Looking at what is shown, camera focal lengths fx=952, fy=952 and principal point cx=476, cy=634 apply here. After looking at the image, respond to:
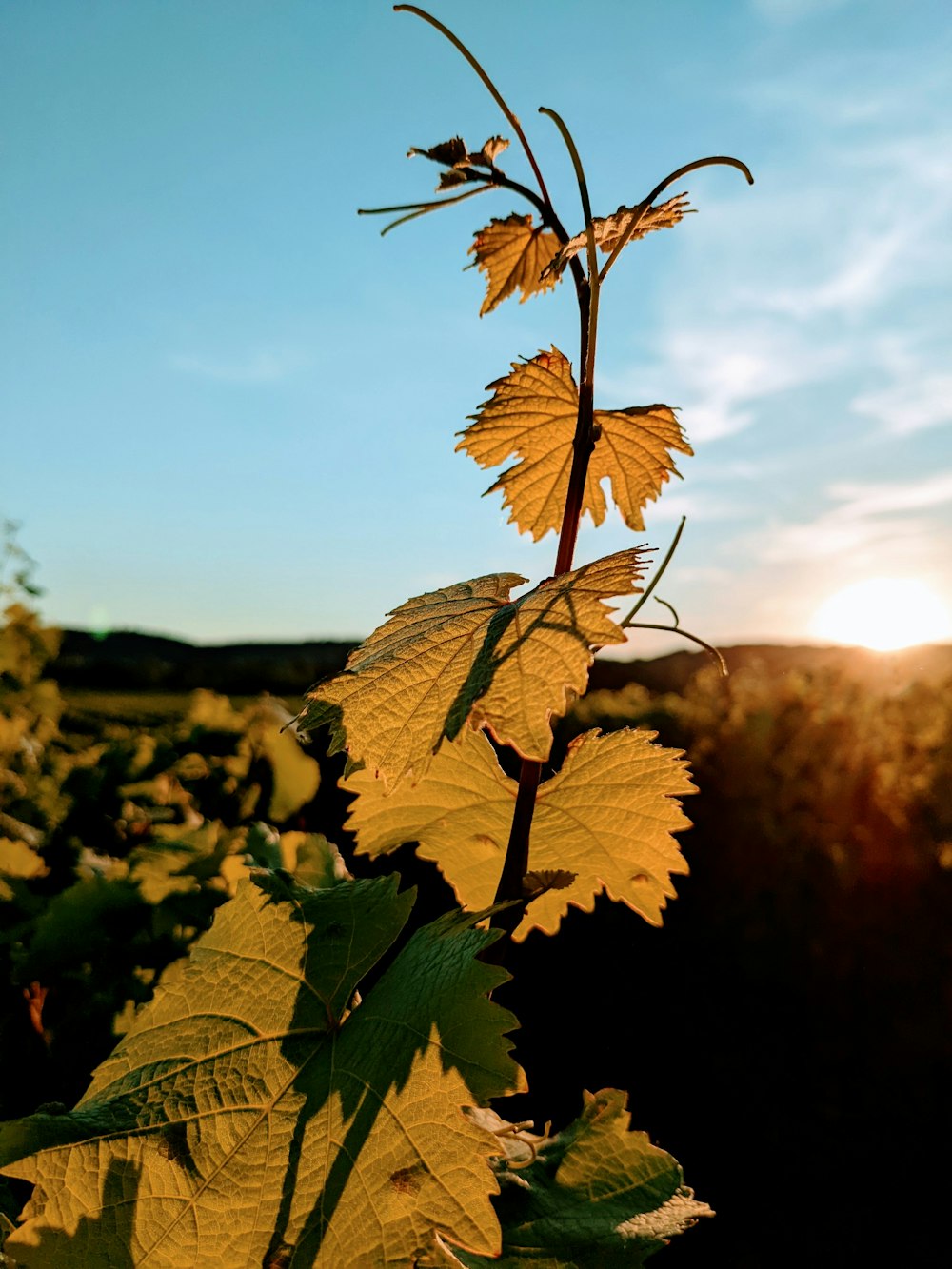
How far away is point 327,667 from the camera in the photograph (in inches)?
411

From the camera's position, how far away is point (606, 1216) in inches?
39.9

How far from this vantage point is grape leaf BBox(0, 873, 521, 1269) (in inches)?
32.4

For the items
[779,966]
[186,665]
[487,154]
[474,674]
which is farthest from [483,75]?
[186,665]

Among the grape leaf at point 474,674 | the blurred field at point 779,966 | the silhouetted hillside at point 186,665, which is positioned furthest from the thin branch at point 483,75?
the silhouetted hillside at point 186,665

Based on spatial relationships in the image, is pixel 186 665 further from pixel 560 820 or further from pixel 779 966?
pixel 560 820

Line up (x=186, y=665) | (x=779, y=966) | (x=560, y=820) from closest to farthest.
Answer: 1. (x=560, y=820)
2. (x=779, y=966)
3. (x=186, y=665)

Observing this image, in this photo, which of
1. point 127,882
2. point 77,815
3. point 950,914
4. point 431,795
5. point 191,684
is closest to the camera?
point 431,795

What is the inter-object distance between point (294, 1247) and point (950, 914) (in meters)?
4.99

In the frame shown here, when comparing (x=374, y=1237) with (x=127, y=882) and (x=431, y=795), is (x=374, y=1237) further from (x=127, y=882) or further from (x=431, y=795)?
(x=127, y=882)

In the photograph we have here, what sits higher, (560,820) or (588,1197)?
(560,820)

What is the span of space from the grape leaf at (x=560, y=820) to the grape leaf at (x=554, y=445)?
30 cm

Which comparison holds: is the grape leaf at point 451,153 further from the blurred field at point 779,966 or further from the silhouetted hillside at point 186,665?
the silhouetted hillside at point 186,665

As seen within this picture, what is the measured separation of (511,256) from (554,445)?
0.81ft

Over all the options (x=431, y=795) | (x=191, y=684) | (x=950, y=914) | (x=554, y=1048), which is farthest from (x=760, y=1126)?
(x=191, y=684)
